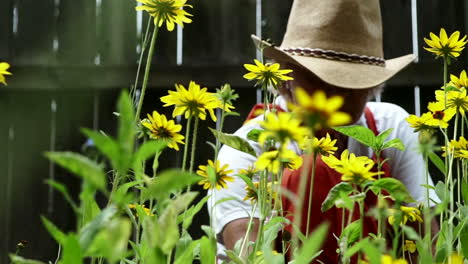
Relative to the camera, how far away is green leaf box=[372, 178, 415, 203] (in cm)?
38

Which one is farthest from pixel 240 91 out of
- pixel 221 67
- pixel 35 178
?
pixel 35 178

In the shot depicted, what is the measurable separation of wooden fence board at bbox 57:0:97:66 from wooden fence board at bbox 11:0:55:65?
29 mm

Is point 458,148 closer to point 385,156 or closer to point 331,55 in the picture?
point 331,55

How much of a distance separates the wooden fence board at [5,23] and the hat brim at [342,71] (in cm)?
85

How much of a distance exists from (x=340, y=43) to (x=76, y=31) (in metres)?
0.88

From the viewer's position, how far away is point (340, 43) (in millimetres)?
1199

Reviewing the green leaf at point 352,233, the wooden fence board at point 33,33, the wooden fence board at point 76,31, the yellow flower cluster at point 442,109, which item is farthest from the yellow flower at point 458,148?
the wooden fence board at point 33,33

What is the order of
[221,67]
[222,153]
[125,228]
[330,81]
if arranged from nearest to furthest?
[125,228], [330,81], [222,153], [221,67]

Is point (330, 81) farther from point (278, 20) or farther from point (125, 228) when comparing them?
point (125, 228)

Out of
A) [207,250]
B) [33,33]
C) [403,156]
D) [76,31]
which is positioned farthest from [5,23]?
[207,250]

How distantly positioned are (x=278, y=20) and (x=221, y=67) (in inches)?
9.4

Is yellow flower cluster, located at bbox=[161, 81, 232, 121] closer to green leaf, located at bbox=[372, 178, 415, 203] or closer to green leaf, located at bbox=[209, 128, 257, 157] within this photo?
green leaf, located at bbox=[209, 128, 257, 157]

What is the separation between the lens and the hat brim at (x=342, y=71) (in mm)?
1116

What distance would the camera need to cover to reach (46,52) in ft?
5.70
